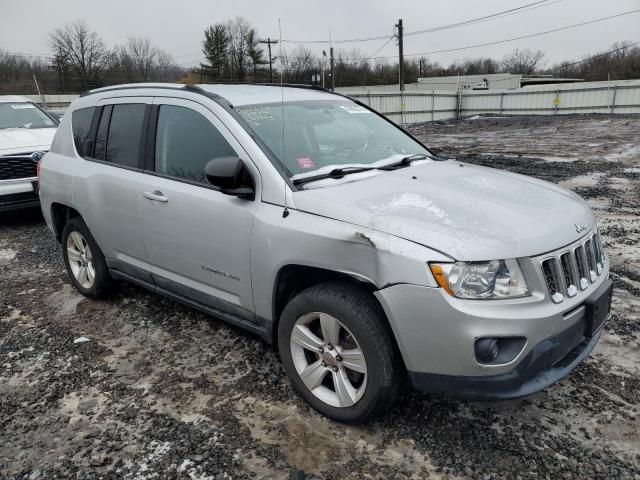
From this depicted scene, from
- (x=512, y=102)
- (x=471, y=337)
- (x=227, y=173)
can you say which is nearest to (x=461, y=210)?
(x=471, y=337)

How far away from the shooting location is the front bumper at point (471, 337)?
7.11 feet

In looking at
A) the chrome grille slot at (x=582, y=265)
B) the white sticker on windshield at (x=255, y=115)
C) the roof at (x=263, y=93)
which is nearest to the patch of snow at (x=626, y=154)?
the roof at (x=263, y=93)

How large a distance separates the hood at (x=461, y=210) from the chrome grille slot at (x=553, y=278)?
7 cm

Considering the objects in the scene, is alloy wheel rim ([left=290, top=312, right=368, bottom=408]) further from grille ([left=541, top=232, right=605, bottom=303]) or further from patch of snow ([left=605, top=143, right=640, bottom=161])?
patch of snow ([left=605, top=143, right=640, bottom=161])

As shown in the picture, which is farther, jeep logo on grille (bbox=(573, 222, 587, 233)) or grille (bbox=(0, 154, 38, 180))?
grille (bbox=(0, 154, 38, 180))

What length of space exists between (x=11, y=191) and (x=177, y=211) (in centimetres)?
535

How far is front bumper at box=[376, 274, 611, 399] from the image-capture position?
2.17 meters

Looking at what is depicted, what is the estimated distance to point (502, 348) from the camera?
2215 millimetres

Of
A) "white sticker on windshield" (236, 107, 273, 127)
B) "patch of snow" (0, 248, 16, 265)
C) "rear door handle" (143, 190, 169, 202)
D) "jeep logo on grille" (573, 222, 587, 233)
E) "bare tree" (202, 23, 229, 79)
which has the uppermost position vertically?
"bare tree" (202, 23, 229, 79)

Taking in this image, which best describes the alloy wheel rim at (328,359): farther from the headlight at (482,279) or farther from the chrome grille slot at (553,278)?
the chrome grille slot at (553,278)

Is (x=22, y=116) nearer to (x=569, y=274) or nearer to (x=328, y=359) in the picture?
(x=328, y=359)

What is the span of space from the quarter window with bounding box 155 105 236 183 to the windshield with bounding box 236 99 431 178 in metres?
0.26

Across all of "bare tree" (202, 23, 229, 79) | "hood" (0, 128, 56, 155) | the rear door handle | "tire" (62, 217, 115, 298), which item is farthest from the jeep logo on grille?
"bare tree" (202, 23, 229, 79)

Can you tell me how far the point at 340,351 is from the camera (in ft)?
8.65
